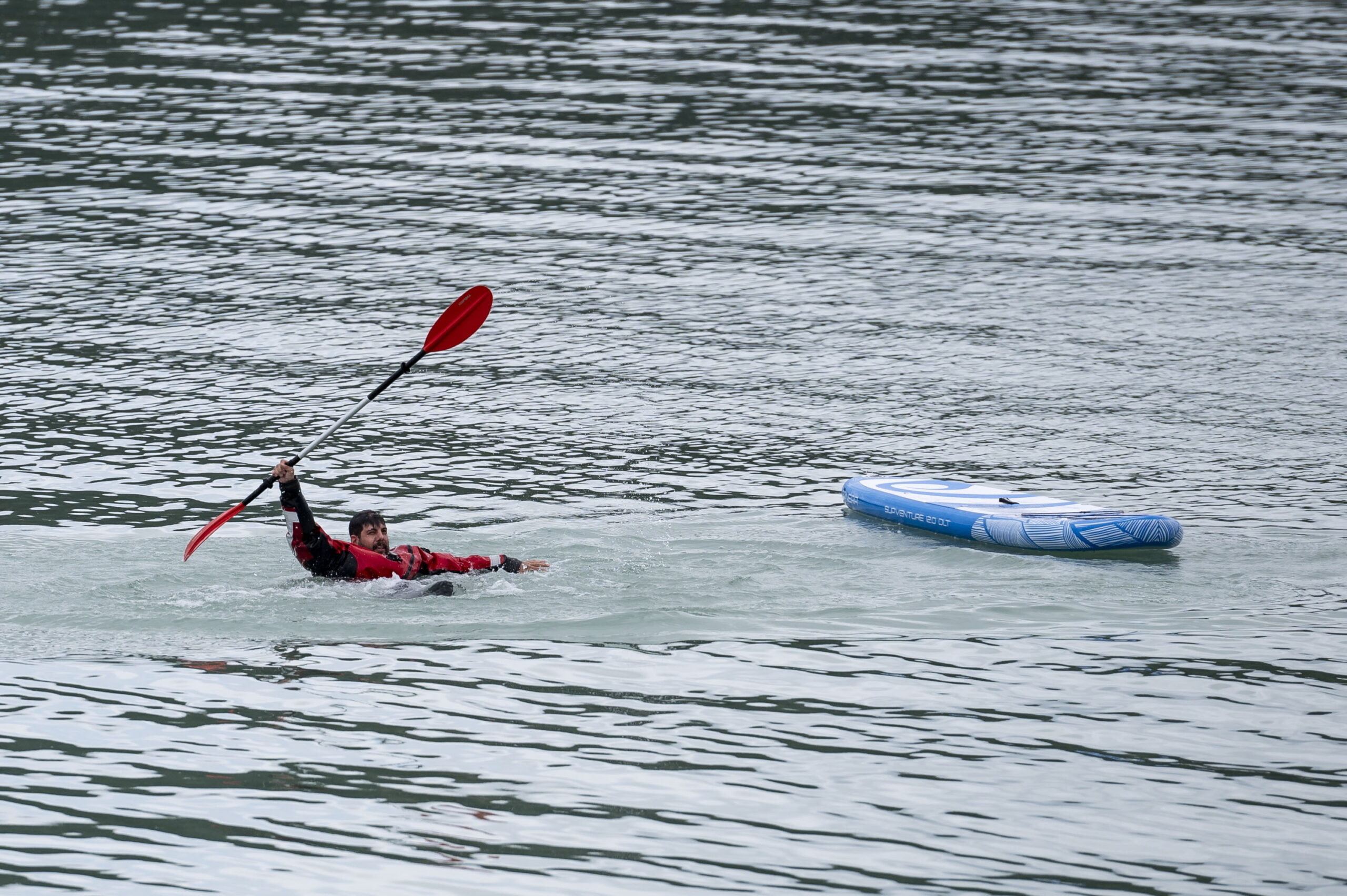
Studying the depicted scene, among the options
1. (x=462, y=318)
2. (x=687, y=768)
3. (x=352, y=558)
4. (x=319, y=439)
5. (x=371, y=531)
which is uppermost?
(x=462, y=318)

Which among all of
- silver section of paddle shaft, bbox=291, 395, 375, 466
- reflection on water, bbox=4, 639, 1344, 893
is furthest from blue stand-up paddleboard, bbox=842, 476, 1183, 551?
silver section of paddle shaft, bbox=291, 395, 375, 466

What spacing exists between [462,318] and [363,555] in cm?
286

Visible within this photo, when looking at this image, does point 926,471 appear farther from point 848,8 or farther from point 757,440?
point 848,8

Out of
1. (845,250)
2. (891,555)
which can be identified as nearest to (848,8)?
(845,250)

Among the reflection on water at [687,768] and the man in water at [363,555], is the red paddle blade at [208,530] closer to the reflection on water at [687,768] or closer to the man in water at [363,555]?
the man in water at [363,555]

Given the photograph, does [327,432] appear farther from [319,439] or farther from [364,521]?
[364,521]

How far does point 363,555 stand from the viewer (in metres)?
14.3

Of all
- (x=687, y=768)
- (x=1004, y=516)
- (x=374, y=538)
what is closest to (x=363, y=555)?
(x=374, y=538)

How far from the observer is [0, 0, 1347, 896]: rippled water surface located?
1084 centimetres

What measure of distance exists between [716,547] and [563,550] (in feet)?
4.47

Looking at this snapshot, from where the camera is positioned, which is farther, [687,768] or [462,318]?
[462,318]

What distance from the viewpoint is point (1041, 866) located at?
398 inches

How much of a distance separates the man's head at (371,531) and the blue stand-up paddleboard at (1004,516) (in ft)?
15.9

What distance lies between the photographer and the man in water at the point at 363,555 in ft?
46.1
